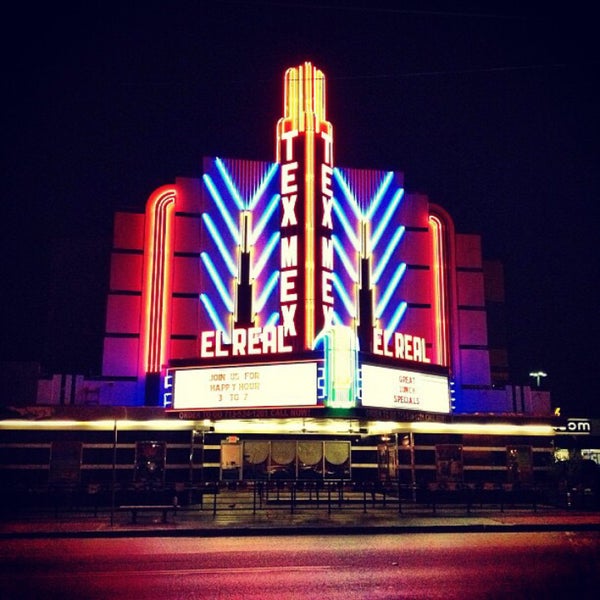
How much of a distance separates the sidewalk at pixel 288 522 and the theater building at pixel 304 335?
117 inches

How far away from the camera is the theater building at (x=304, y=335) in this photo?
21500 millimetres

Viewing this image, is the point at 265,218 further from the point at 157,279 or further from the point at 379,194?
the point at 379,194

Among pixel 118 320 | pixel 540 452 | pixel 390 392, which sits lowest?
pixel 540 452

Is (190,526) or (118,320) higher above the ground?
(118,320)

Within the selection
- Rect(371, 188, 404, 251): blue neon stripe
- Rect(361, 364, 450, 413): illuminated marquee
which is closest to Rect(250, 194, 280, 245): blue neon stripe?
Rect(371, 188, 404, 251): blue neon stripe

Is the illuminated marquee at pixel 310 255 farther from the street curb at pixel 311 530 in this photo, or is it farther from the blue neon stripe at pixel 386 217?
the street curb at pixel 311 530

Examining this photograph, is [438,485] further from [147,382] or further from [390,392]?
[147,382]

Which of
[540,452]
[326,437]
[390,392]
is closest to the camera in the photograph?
[390,392]

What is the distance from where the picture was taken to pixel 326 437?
2909 cm

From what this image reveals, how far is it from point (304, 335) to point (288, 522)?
6.17m

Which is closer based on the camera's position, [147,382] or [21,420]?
[21,420]

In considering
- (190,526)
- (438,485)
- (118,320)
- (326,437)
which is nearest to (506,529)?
(438,485)

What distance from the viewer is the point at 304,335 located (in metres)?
22.4

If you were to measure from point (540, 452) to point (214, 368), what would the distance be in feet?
44.3
